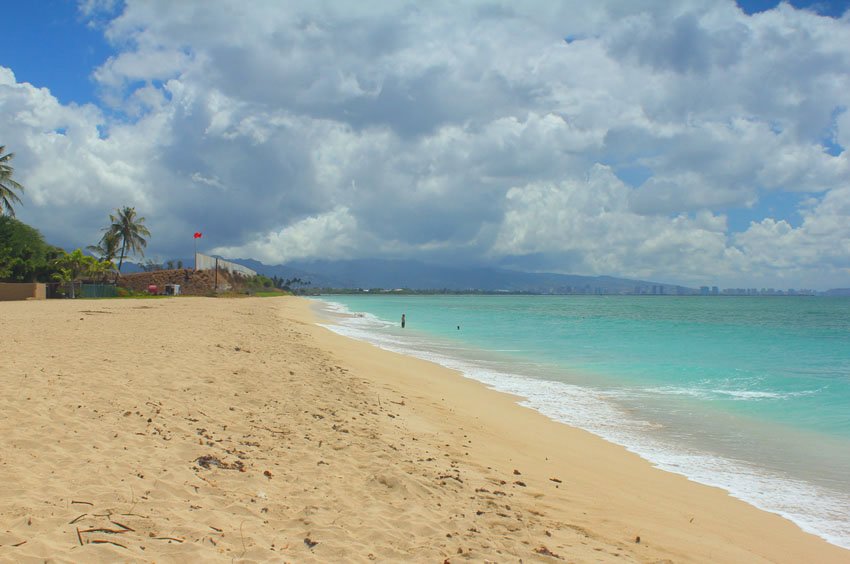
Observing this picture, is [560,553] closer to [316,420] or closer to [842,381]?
[316,420]

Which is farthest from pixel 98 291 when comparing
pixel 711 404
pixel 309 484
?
pixel 309 484

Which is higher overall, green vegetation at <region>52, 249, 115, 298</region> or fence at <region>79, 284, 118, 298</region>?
green vegetation at <region>52, 249, 115, 298</region>

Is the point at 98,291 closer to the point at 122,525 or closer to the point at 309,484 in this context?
the point at 309,484

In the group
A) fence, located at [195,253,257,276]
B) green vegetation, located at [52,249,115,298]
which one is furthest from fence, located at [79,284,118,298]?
fence, located at [195,253,257,276]

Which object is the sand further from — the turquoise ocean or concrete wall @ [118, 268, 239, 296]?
concrete wall @ [118, 268, 239, 296]

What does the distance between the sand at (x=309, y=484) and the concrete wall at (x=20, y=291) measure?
3916cm

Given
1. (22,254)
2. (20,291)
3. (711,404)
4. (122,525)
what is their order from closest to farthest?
1. (122,525)
2. (711,404)
3. (20,291)
4. (22,254)

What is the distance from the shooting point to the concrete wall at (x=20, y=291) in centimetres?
4109

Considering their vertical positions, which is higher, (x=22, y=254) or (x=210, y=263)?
(x=210, y=263)

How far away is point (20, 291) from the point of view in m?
41.9

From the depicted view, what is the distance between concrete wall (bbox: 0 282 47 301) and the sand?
128 feet

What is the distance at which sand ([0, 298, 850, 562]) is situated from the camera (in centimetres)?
396

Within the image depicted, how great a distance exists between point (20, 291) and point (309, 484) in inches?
1867

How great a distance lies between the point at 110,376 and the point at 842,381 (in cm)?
2213
